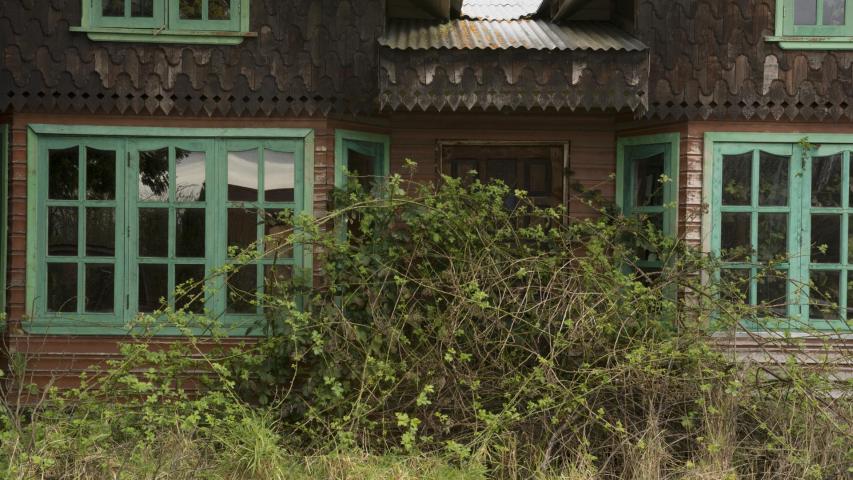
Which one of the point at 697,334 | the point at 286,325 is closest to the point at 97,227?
the point at 286,325

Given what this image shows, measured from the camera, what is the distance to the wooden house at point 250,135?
24.1 ft

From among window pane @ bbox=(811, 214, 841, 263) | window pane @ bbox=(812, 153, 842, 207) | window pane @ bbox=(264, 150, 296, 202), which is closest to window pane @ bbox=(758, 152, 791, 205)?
window pane @ bbox=(812, 153, 842, 207)

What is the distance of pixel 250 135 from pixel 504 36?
247 centimetres

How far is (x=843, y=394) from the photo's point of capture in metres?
6.20

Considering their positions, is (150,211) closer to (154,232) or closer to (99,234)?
(154,232)

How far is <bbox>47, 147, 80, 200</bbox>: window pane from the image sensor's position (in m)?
7.40

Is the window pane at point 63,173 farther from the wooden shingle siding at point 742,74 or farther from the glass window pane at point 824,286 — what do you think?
the glass window pane at point 824,286

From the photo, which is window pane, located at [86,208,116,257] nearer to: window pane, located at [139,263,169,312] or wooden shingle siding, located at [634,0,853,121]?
window pane, located at [139,263,169,312]

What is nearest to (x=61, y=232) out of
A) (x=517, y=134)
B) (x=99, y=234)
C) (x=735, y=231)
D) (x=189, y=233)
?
(x=99, y=234)

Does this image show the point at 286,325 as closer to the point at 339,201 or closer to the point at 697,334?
the point at 339,201

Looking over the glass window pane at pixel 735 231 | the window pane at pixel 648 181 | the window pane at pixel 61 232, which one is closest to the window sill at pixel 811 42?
the window pane at pixel 648 181

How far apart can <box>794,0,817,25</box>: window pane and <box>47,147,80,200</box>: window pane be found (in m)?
6.48

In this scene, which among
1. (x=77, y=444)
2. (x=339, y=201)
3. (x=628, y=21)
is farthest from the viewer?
(x=628, y=21)

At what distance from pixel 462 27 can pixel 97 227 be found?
12.8ft
